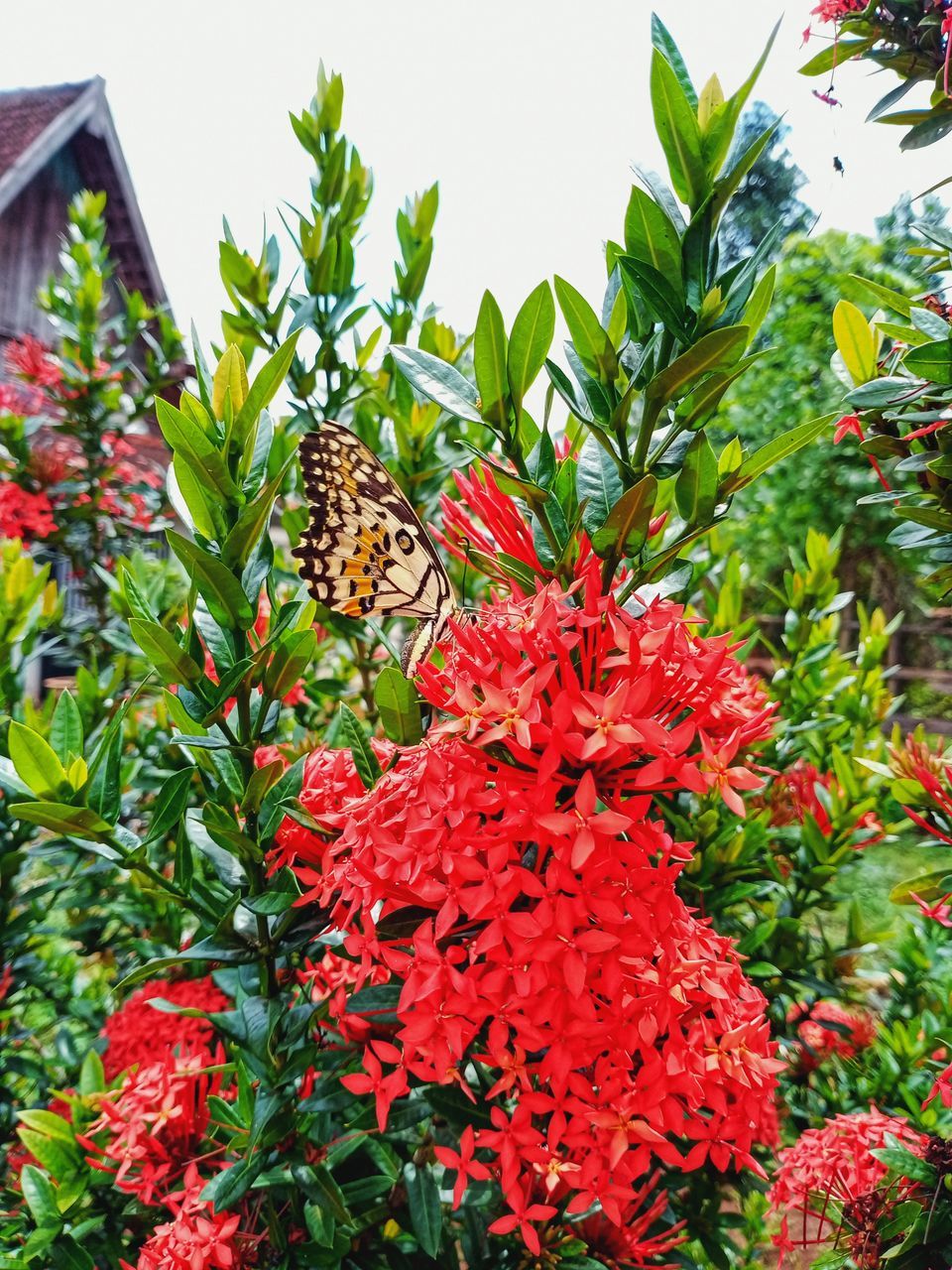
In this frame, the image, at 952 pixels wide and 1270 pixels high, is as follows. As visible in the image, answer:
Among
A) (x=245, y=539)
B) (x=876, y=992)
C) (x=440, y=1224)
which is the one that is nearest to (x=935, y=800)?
(x=440, y=1224)

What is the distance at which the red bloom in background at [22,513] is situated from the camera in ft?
10.2

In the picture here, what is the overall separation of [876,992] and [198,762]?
2.86 meters

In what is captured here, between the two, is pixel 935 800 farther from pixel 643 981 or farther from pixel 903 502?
pixel 643 981

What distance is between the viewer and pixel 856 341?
3.87ft

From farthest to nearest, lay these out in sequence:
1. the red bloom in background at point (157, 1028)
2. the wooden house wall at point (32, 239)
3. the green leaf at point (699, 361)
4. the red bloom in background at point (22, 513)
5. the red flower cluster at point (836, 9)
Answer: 1. the wooden house wall at point (32, 239)
2. the red bloom in background at point (22, 513)
3. the red bloom in background at point (157, 1028)
4. the red flower cluster at point (836, 9)
5. the green leaf at point (699, 361)

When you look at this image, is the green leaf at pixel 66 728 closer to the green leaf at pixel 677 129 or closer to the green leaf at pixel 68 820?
the green leaf at pixel 68 820

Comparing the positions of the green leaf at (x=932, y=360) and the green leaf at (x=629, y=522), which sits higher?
the green leaf at (x=932, y=360)

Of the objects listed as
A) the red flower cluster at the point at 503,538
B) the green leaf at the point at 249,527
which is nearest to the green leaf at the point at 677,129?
the red flower cluster at the point at 503,538

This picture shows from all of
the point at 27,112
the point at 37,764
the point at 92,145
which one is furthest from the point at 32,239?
the point at 37,764

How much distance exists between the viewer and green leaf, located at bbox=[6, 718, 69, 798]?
0.88 metres

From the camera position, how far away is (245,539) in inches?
35.1

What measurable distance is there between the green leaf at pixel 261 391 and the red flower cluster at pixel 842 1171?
4.30ft

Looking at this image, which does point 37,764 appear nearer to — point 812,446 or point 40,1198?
point 40,1198

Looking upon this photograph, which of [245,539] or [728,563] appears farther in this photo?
[728,563]
